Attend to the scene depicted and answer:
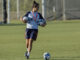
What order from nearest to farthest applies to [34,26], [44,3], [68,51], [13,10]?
[34,26] < [68,51] < [44,3] < [13,10]

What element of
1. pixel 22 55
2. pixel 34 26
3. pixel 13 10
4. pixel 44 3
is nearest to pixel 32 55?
pixel 22 55

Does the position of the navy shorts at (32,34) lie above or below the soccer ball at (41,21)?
below

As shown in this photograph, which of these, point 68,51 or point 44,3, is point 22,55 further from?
Answer: point 44,3

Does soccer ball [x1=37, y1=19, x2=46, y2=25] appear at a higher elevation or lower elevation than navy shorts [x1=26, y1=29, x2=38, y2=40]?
higher

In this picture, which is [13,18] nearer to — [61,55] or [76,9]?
[76,9]

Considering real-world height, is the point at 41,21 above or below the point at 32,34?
above

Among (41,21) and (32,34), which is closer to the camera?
(32,34)

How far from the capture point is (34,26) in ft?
44.0

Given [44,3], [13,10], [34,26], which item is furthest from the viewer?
[13,10]

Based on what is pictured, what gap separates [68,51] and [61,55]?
3.89ft

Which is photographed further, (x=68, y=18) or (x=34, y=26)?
(x=68, y=18)

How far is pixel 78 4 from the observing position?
160ft

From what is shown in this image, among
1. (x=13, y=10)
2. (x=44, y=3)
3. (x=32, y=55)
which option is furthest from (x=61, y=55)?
(x=13, y=10)

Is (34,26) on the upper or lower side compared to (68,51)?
upper
